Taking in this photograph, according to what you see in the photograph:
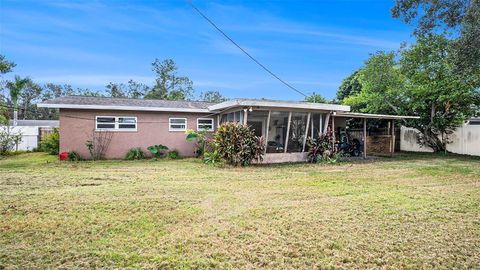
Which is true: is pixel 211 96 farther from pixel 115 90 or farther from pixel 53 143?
pixel 53 143

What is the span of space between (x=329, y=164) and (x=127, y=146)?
9.29m

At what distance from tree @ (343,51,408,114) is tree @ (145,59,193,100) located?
20.0m

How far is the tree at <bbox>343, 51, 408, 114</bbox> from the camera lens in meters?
17.1

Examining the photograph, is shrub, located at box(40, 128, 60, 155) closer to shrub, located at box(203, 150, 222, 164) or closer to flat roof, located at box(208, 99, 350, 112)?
shrub, located at box(203, 150, 222, 164)

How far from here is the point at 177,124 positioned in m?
15.1

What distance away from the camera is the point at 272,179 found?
8.57 metres

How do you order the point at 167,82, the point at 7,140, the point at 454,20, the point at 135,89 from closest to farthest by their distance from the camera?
the point at 454,20
the point at 7,140
the point at 167,82
the point at 135,89

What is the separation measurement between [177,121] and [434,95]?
1345cm

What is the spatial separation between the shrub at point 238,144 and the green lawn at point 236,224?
3.69 m

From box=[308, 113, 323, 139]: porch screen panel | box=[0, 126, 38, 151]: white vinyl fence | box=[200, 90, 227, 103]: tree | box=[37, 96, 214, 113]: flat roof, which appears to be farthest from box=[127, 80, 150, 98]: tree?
box=[308, 113, 323, 139]: porch screen panel

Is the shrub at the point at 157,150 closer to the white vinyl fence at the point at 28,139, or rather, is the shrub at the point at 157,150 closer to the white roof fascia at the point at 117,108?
the white roof fascia at the point at 117,108

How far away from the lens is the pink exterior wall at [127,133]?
13305mm

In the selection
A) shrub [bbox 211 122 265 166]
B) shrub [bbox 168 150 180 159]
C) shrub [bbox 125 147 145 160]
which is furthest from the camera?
shrub [bbox 168 150 180 159]

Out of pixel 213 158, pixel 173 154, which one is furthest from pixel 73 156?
pixel 213 158
